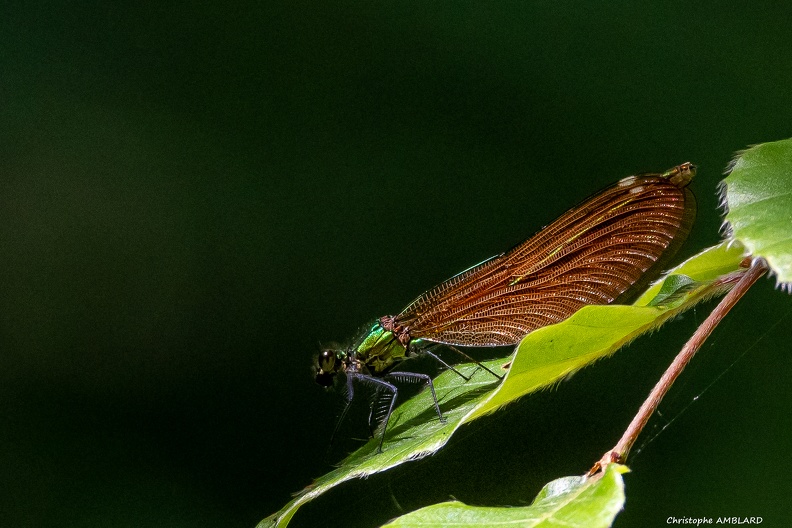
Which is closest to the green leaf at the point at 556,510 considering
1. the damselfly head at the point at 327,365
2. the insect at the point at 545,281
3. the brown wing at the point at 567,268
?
the insect at the point at 545,281

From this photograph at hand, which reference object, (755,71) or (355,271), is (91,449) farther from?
(755,71)

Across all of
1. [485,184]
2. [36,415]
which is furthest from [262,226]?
[36,415]

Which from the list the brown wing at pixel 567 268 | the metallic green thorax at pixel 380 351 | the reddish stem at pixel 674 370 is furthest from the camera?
the metallic green thorax at pixel 380 351

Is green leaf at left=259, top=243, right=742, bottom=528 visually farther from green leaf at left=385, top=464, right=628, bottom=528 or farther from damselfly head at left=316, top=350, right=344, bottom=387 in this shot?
damselfly head at left=316, top=350, right=344, bottom=387

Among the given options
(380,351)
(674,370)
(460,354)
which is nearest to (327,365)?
(380,351)

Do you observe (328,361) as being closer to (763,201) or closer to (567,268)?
(567,268)

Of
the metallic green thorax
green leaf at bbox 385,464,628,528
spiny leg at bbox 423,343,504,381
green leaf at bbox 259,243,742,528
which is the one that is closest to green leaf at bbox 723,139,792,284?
green leaf at bbox 259,243,742,528

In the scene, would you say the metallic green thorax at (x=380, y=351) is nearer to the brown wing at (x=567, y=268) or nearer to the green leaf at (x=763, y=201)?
the brown wing at (x=567, y=268)
